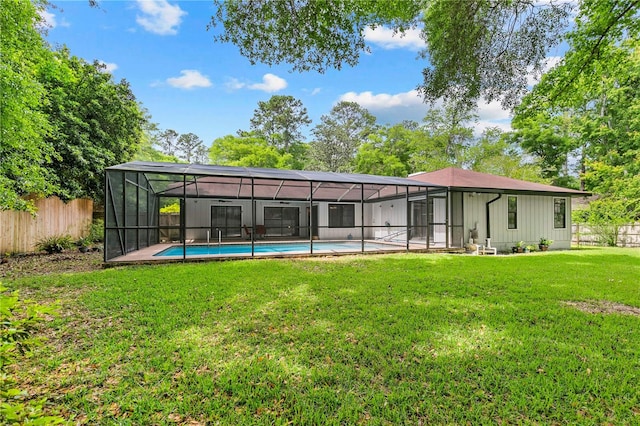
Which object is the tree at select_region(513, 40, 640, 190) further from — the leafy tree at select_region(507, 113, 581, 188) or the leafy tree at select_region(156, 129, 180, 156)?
the leafy tree at select_region(156, 129, 180, 156)

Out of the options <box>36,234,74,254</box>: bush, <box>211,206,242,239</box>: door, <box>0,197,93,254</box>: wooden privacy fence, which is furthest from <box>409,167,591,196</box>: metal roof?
<box>0,197,93,254</box>: wooden privacy fence

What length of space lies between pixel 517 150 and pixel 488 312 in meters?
26.1

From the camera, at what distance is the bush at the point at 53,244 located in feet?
29.4

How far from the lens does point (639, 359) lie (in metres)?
2.75

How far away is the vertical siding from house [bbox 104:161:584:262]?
0.13 ft

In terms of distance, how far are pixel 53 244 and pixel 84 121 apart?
5198 mm

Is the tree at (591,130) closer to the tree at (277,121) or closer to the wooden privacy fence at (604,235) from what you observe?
the wooden privacy fence at (604,235)

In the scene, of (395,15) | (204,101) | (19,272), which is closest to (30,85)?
(19,272)

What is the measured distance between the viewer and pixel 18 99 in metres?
5.93

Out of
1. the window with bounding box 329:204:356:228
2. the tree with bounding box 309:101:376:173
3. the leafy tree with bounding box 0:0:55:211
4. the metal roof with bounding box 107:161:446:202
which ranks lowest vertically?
the window with bounding box 329:204:356:228

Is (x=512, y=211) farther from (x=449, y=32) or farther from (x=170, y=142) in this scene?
(x=170, y=142)

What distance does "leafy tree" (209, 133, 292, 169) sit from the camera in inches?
934

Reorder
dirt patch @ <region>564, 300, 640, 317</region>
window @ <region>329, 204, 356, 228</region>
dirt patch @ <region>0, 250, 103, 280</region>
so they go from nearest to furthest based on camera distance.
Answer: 1. dirt patch @ <region>564, 300, 640, 317</region>
2. dirt patch @ <region>0, 250, 103, 280</region>
3. window @ <region>329, 204, 356, 228</region>

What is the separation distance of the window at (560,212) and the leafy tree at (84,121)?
61.1 ft
